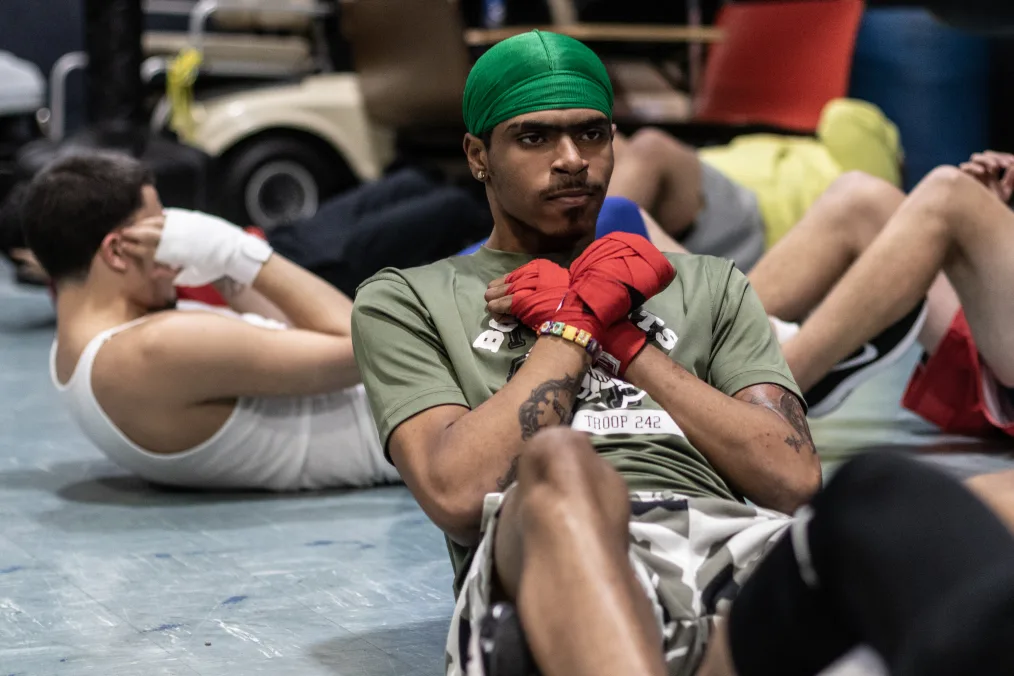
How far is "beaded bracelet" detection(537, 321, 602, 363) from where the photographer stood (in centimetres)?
164

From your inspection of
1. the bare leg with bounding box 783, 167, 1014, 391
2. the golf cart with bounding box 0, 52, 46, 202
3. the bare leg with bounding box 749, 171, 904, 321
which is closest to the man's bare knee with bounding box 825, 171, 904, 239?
the bare leg with bounding box 749, 171, 904, 321

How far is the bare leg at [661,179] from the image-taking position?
348 cm

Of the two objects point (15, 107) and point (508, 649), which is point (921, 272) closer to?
point (508, 649)

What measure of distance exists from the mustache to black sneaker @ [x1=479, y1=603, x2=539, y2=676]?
672 mm

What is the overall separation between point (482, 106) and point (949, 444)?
1.68 m

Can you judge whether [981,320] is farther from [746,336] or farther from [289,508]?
[289,508]

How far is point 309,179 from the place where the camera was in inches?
251

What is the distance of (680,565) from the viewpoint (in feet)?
4.93

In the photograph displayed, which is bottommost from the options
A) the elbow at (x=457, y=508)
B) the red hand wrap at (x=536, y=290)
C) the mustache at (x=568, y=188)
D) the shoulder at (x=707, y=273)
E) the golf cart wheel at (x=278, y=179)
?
the golf cart wheel at (x=278, y=179)

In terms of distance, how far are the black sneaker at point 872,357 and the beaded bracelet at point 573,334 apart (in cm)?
120

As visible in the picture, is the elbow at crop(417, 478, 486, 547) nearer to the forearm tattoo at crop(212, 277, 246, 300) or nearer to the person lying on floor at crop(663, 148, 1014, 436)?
the person lying on floor at crop(663, 148, 1014, 436)

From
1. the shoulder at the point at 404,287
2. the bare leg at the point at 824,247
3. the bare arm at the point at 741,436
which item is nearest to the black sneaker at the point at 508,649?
the bare arm at the point at 741,436

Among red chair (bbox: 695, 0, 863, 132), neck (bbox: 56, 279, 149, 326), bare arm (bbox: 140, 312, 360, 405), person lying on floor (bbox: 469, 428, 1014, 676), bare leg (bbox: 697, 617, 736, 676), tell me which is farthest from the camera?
red chair (bbox: 695, 0, 863, 132)

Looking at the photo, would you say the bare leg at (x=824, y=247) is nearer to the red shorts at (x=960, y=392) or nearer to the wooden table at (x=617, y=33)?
the red shorts at (x=960, y=392)
